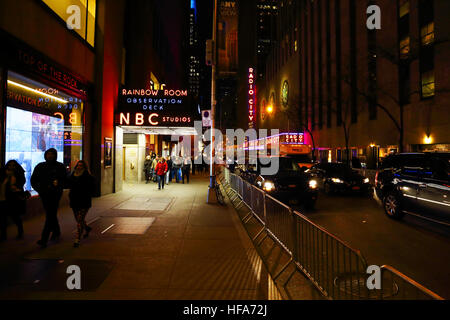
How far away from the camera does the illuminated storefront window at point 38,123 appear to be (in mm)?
8211

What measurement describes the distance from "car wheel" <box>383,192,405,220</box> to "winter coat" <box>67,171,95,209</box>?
807 centimetres

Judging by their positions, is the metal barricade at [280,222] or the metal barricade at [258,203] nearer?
the metal barricade at [280,222]

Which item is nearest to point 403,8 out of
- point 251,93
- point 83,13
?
point 83,13

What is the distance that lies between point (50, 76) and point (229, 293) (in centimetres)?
857

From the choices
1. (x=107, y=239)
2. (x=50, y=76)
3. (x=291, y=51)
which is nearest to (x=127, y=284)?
(x=107, y=239)

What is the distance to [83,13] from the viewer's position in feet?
37.8

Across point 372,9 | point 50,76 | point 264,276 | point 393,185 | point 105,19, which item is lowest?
point 264,276

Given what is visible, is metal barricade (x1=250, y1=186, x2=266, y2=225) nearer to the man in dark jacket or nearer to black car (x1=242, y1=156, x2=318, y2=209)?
black car (x1=242, y1=156, x2=318, y2=209)

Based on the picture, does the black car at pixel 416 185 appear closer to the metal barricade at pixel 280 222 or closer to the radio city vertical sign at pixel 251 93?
the metal barricade at pixel 280 222

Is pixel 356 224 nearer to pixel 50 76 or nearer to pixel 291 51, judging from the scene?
pixel 50 76

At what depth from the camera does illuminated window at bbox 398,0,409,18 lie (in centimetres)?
2620

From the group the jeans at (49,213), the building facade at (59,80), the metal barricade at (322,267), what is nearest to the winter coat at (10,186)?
the jeans at (49,213)

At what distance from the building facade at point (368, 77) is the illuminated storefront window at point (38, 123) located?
2312 centimetres

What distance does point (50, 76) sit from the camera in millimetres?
9055
